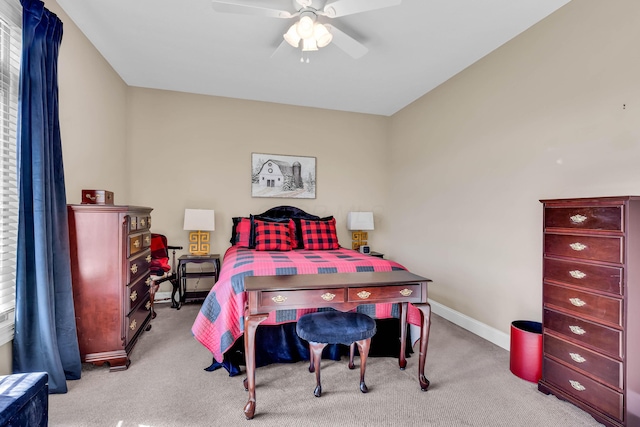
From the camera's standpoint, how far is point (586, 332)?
1.86 meters

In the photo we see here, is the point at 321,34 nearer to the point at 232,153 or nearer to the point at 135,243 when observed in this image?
the point at 135,243

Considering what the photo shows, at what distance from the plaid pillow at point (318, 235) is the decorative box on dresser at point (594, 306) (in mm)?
2344

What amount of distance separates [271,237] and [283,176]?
122cm

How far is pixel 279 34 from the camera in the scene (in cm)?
282

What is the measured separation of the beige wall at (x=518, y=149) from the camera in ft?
6.93

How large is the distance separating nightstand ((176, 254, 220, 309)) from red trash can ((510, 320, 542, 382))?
126 inches

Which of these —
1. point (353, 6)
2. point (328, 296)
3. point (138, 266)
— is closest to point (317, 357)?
point (328, 296)

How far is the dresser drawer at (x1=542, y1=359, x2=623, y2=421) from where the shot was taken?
5.67 feet

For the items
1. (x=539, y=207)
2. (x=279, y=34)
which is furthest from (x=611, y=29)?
(x=279, y=34)

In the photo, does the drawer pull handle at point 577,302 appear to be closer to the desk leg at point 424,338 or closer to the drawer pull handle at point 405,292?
the desk leg at point 424,338

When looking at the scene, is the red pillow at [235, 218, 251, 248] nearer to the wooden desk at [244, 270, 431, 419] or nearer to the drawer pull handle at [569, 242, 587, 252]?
the wooden desk at [244, 270, 431, 419]

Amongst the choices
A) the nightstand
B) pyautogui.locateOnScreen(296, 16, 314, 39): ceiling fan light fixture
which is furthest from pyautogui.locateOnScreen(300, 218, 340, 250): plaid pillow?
pyautogui.locateOnScreen(296, 16, 314, 39): ceiling fan light fixture

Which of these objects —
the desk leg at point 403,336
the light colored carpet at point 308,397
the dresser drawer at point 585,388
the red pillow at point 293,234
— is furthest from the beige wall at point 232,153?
the dresser drawer at point 585,388

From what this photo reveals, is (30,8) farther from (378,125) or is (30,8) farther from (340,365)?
(378,125)
